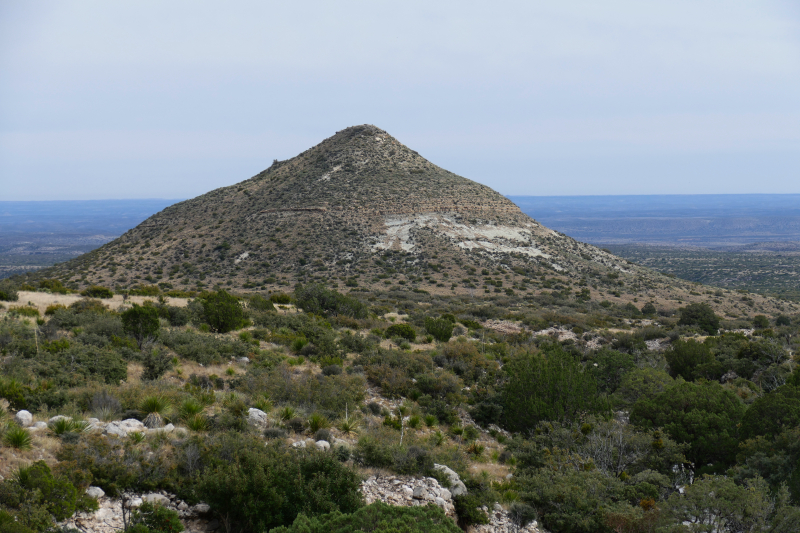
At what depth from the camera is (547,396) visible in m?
12.8

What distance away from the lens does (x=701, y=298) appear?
41.3 meters

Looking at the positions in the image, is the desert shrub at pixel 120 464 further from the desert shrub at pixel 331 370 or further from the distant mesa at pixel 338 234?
the distant mesa at pixel 338 234

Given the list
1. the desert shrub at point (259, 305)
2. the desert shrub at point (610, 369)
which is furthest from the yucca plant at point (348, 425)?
the desert shrub at point (259, 305)

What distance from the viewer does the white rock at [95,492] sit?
6.28 metres

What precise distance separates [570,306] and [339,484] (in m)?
30.9

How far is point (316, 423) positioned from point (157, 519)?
3448 mm

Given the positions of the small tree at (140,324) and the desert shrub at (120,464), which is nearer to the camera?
the desert shrub at (120,464)

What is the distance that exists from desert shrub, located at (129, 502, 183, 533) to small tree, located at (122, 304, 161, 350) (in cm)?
777

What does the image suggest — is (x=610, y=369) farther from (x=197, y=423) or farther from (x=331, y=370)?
(x=197, y=423)

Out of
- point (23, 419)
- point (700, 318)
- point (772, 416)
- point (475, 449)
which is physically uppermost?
point (23, 419)

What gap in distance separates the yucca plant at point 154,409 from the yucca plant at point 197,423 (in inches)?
17.5

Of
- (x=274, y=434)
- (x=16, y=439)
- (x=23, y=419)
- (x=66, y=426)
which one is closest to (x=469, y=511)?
(x=274, y=434)

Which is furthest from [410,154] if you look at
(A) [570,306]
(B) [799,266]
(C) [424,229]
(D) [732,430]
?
(B) [799,266]

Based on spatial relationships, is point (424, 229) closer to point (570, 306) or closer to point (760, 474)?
point (570, 306)
